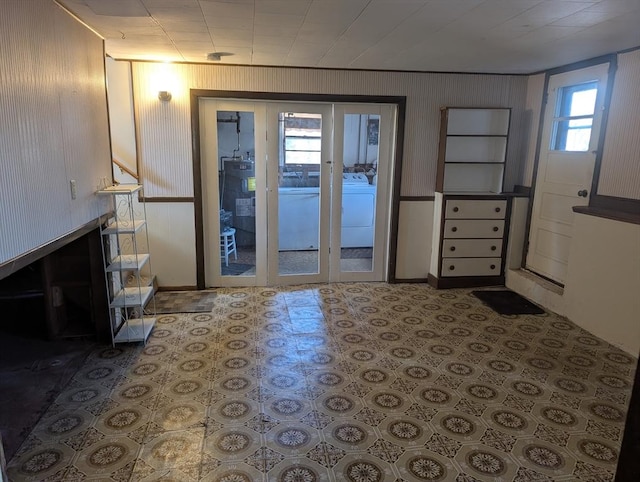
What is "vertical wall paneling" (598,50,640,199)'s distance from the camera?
135 inches

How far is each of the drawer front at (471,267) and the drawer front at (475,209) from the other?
1.57 ft

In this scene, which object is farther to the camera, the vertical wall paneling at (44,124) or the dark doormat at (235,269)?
the dark doormat at (235,269)

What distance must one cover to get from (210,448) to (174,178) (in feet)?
9.65

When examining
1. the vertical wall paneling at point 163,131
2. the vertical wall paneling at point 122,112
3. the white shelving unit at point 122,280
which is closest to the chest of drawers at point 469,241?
the vertical wall paneling at point 163,131

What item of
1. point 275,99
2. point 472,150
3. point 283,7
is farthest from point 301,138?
point 283,7

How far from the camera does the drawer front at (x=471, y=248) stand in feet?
15.7

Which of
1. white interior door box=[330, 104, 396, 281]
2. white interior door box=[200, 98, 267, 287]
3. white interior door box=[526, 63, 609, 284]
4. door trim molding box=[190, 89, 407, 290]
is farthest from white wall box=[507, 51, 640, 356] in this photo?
white interior door box=[200, 98, 267, 287]

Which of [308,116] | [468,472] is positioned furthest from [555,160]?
[468,472]

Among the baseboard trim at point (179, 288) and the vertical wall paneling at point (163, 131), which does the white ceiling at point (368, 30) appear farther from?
the baseboard trim at point (179, 288)

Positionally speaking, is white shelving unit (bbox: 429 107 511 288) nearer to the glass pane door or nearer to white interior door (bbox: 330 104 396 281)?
white interior door (bbox: 330 104 396 281)

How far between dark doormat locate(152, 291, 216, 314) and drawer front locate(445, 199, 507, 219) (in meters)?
2.63

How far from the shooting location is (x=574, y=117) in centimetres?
409

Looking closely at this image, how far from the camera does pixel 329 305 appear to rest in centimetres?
430

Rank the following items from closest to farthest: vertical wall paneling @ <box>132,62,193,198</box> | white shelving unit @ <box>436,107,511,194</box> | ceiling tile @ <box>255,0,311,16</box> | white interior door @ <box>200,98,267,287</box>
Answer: ceiling tile @ <box>255,0,311,16</box>, vertical wall paneling @ <box>132,62,193,198</box>, white interior door @ <box>200,98,267,287</box>, white shelving unit @ <box>436,107,511,194</box>
